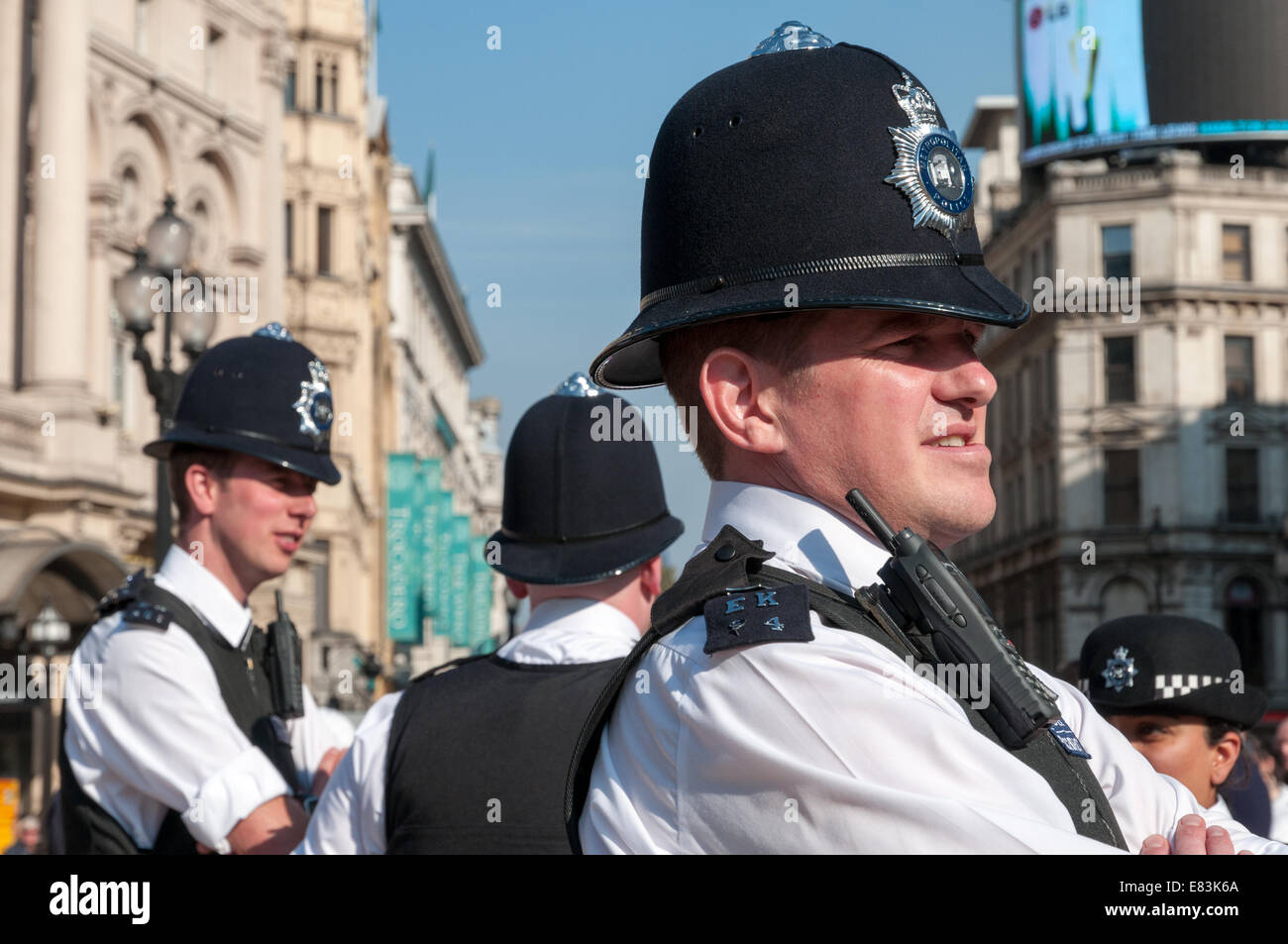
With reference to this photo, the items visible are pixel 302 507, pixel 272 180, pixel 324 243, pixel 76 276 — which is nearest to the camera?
pixel 302 507

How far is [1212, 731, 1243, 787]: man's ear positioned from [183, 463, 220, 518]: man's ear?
2870 mm

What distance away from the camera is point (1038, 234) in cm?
6084

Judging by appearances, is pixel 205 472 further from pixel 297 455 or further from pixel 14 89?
pixel 14 89

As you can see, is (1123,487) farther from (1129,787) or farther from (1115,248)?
(1129,787)

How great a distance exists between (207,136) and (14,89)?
6.88 meters

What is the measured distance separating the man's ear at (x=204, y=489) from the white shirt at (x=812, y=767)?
281 cm

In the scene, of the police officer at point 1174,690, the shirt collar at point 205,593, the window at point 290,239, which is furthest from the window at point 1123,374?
the shirt collar at point 205,593

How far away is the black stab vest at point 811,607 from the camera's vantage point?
2.13m

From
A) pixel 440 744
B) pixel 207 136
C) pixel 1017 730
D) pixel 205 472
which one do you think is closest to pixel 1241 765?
pixel 440 744

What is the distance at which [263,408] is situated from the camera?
4.90 metres

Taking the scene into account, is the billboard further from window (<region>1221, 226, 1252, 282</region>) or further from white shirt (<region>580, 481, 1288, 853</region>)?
white shirt (<region>580, 481, 1288, 853</region>)

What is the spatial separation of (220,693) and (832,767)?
9.24ft

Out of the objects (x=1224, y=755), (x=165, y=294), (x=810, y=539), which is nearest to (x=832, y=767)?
(x=810, y=539)

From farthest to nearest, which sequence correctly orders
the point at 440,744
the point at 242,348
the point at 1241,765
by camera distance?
1. the point at 1241,765
2. the point at 242,348
3. the point at 440,744
